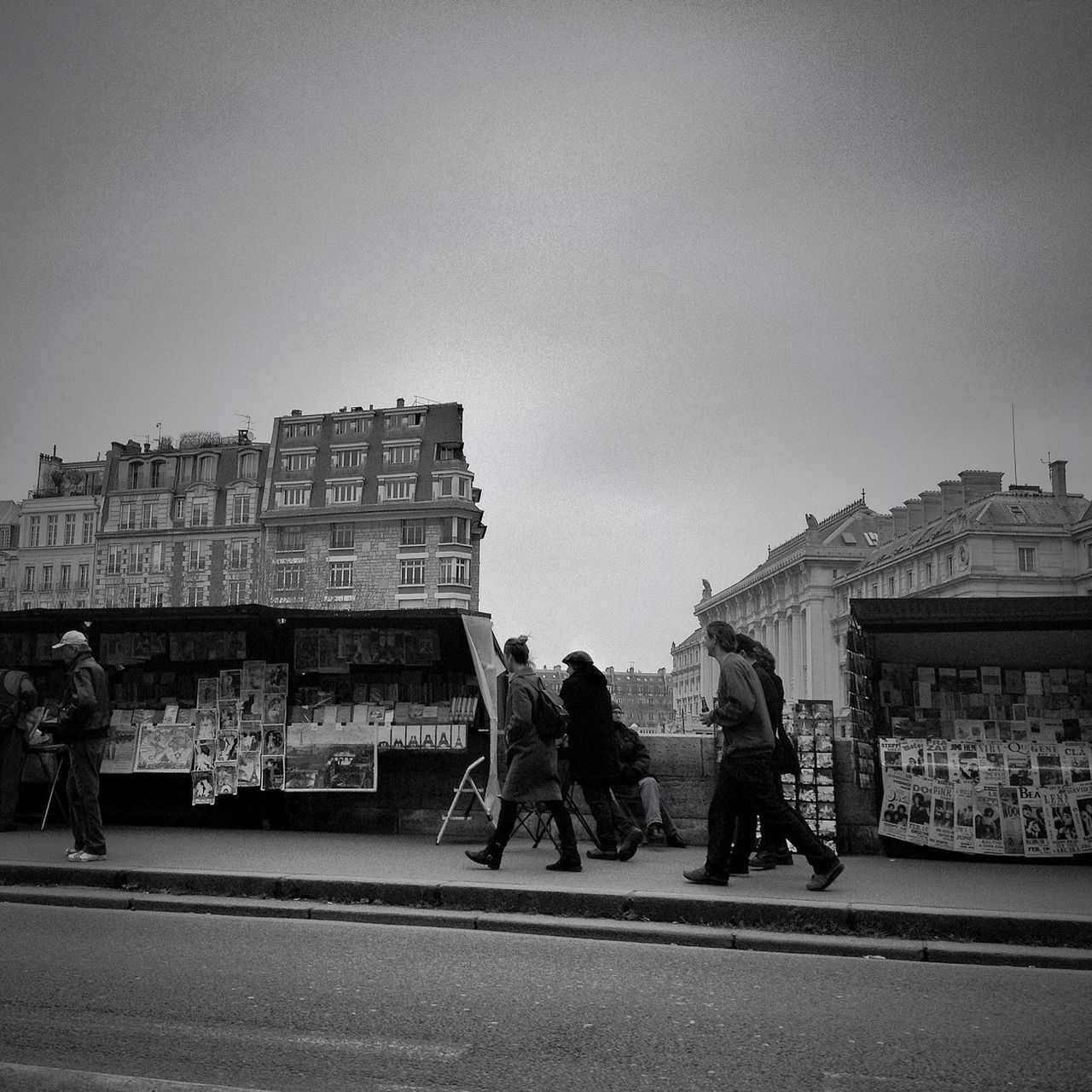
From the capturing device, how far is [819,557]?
116062 millimetres

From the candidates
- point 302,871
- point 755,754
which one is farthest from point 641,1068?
point 302,871

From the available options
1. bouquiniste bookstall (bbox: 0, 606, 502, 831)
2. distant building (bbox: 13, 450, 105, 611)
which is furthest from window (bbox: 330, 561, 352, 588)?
bouquiniste bookstall (bbox: 0, 606, 502, 831)

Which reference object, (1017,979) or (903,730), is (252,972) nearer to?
Result: (1017,979)

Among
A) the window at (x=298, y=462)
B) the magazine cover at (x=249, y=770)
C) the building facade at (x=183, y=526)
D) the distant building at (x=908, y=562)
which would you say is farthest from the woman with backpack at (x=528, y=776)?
the window at (x=298, y=462)

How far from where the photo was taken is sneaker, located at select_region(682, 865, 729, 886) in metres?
8.68

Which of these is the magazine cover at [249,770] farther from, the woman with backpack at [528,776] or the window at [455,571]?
the window at [455,571]

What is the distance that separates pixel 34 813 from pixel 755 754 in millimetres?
9577

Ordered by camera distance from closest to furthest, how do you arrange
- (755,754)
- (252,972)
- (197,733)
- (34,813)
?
1. (252,972)
2. (755,754)
3. (197,733)
4. (34,813)

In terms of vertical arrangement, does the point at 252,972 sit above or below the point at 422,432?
→ below

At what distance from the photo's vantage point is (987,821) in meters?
10.8

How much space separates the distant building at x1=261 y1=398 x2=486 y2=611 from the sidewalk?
7260 centimetres

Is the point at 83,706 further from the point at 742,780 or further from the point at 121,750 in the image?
the point at 742,780

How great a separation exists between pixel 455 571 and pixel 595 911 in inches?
3004

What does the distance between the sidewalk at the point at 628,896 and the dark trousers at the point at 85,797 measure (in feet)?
0.79
